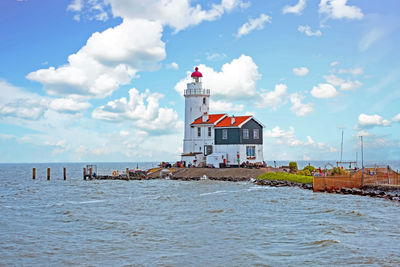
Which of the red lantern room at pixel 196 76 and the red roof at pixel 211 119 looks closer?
the red roof at pixel 211 119

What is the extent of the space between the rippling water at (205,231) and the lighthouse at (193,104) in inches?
1035

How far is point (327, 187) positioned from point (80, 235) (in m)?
22.7

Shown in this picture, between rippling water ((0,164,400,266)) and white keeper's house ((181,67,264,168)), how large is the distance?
20694 millimetres

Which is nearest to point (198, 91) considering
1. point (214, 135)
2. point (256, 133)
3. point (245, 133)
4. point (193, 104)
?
point (193, 104)

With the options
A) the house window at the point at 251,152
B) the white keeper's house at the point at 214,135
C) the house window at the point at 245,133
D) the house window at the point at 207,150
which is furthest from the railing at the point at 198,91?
the house window at the point at 251,152

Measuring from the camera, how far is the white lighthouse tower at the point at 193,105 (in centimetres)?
5903

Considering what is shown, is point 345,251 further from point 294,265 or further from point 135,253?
point 135,253

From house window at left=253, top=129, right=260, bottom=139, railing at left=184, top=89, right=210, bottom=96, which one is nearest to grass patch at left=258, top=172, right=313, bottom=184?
house window at left=253, top=129, right=260, bottom=139

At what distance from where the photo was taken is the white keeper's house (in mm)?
53844

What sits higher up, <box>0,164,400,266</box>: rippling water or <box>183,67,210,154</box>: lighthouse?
<box>183,67,210,154</box>: lighthouse

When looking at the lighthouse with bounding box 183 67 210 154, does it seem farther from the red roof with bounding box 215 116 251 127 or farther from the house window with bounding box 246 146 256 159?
the house window with bounding box 246 146 256 159

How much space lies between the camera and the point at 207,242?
17.6 meters

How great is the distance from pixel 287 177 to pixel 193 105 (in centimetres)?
1950

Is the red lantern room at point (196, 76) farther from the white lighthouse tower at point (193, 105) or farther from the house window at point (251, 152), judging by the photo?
the house window at point (251, 152)
